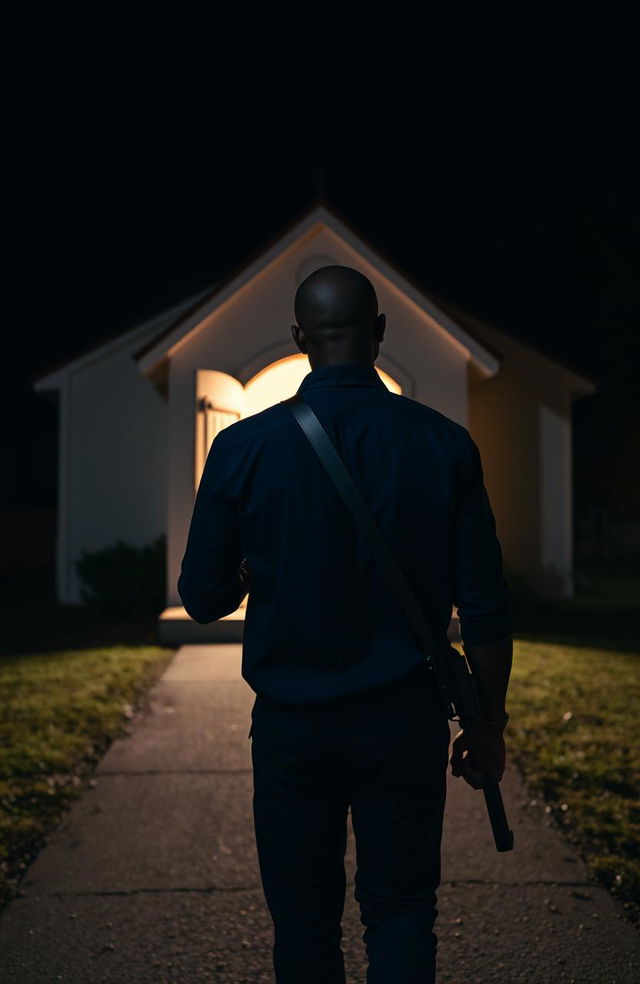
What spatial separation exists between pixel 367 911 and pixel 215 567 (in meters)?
0.87

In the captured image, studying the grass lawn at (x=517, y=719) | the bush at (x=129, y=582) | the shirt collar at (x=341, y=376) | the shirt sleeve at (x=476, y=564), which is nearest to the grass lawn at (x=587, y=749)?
the grass lawn at (x=517, y=719)

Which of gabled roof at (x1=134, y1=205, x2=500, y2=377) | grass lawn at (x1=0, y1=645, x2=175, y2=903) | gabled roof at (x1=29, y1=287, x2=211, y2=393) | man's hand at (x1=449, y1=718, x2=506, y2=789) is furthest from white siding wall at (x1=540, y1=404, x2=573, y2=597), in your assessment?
man's hand at (x1=449, y1=718, x2=506, y2=789)

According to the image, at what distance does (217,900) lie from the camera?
3502 mm

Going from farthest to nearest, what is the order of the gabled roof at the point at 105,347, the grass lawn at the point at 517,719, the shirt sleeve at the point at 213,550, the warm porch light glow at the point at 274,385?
1. the gabled roof at the point at 105,347
2. the warm porch light glow at the point at 274,385
3. the grass lawn at the point at 517,719
4. the shirt sleeve at the point at 213,550

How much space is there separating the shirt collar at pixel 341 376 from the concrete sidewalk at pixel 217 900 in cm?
205

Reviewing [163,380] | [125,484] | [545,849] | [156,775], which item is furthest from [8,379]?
[545,849]

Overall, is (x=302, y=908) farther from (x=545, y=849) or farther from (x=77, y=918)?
(x=545, y=849)

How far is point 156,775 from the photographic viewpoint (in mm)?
5098

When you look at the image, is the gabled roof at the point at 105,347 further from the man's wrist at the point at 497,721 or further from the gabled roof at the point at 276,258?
the man's wrist at the point at 497,721

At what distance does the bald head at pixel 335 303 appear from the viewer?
2074 mm

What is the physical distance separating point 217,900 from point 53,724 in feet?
10.5

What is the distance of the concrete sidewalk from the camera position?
3.01 meters

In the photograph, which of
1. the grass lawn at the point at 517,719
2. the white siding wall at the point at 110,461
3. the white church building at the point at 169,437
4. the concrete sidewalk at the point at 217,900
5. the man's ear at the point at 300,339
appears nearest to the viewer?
the man's ear at the point at 300,339

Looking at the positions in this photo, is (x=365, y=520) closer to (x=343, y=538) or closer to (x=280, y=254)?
(x=343, y=538)
